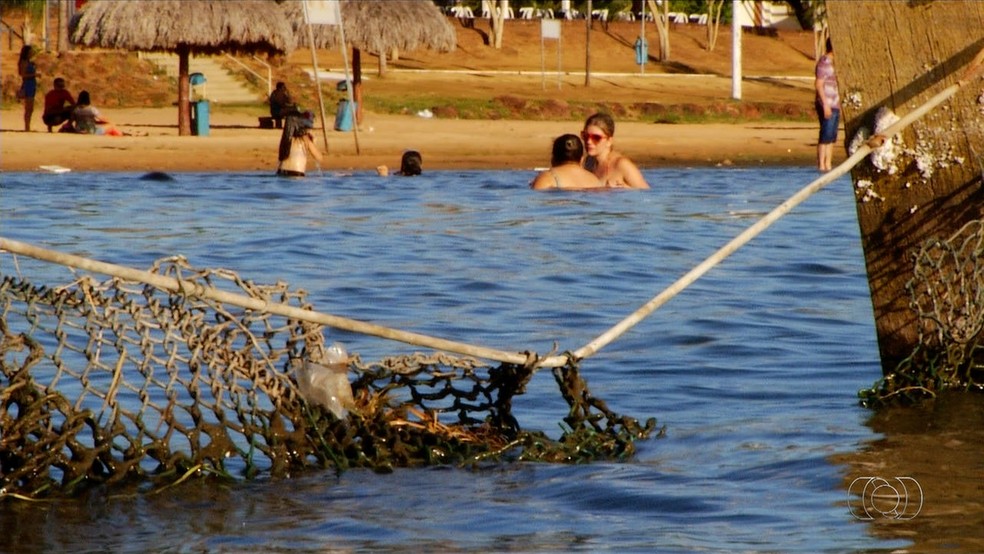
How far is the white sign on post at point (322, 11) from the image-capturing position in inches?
895

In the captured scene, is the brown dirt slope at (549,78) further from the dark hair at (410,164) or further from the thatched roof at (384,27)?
the dark hair at (410,164)

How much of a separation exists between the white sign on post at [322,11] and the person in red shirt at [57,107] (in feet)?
17.8

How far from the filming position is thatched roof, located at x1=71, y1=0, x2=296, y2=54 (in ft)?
89.3

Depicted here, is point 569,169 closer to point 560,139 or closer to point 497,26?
point 560,139

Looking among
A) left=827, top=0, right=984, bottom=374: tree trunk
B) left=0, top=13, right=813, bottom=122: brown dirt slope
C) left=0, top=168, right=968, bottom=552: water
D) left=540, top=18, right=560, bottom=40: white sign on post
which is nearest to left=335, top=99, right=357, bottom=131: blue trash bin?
left=0, top=13, right=813, bottom=122: brown dirt slope

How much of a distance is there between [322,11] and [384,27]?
23.6 ft

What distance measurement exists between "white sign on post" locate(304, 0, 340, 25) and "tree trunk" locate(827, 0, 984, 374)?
56.7ft

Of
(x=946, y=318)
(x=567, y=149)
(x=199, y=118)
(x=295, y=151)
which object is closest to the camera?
(x=946, y=318)

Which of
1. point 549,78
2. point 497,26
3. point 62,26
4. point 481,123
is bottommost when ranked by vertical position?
point 481,123

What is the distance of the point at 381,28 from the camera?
30062 millimetres

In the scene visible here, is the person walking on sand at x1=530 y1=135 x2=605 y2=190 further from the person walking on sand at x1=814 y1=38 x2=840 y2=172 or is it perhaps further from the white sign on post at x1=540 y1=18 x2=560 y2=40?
the white sign on post at x1=540 y1=18 x2=560 y2=40

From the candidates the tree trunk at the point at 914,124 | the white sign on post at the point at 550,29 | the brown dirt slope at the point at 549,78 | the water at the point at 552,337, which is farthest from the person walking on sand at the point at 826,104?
the white sign on post at the point at 550,29

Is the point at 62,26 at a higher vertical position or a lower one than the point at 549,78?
higher

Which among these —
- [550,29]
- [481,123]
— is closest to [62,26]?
[550,29]
